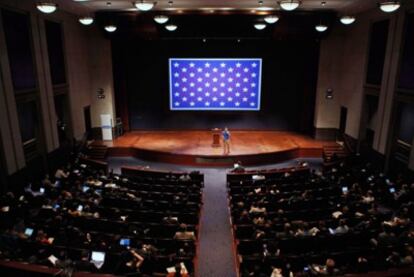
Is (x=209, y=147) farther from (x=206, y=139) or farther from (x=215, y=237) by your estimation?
(x=215, y=237)

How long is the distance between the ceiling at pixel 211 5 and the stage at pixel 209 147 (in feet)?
20.5

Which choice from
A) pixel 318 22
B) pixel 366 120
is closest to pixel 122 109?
pixel 318 22

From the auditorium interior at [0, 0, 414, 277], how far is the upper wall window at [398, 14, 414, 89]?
0.06 metres

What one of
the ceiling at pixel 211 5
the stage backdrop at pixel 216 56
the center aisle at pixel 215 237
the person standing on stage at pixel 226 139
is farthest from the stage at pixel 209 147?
the ceiling at pixel 211 5

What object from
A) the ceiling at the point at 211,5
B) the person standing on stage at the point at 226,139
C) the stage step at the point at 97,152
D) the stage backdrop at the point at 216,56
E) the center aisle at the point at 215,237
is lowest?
the center aisle at the point at 215,237

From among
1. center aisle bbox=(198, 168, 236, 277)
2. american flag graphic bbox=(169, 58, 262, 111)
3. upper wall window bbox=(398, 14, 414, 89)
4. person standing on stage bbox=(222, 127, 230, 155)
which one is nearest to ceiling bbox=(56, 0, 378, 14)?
upper wall window bbox=(398, 14, 414, 89)

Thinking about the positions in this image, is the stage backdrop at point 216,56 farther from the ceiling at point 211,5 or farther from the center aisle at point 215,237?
the center aisle at point 215,237

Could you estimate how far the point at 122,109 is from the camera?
701 inches

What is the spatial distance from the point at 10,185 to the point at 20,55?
431 cm

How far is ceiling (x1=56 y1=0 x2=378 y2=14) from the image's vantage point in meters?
11.9

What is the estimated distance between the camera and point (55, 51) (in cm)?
1295

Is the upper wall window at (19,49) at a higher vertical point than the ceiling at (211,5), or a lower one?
lower

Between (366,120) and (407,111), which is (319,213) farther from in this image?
(407,111)

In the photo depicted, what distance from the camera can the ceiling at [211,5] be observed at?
1193 centimetres
